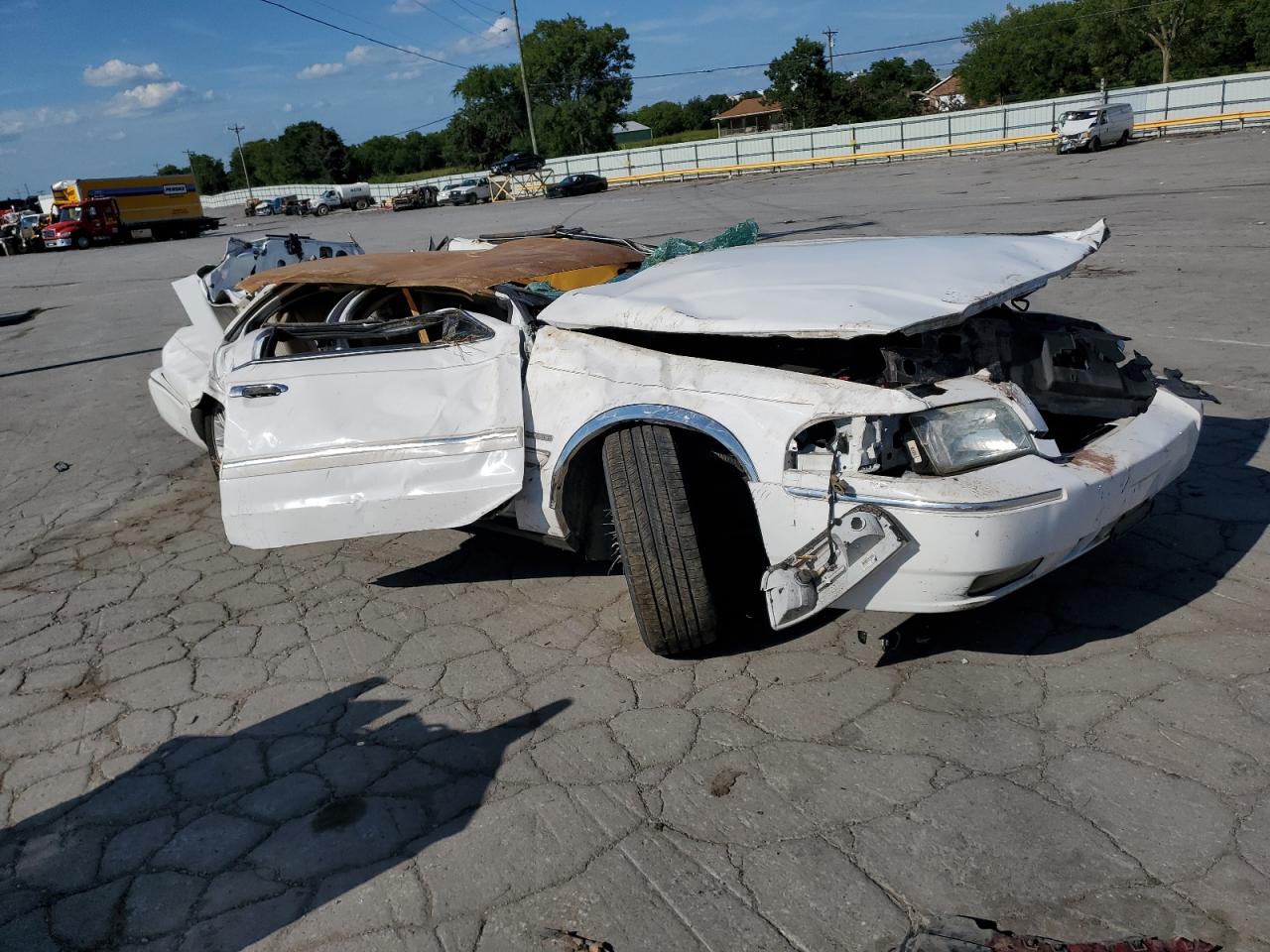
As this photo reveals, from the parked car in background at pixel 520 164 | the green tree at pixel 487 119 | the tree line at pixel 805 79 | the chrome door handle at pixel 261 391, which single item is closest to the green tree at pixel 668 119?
the tree line at pixel 805 79

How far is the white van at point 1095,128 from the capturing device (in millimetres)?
29000

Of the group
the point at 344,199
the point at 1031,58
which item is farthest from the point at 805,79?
the point at 344,199

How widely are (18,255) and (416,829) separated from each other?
45.1 metres

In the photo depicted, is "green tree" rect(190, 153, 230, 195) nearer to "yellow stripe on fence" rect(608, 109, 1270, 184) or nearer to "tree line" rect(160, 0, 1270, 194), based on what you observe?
"tree line" rect(160, 0, 1270, 194)

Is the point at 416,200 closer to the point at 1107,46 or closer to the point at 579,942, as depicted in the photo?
the point at 1107,46

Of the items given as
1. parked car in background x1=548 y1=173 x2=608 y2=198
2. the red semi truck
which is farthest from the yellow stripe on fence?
the red semi truck

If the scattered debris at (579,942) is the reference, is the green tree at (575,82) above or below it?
above

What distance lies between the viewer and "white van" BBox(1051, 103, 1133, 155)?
95.1ft

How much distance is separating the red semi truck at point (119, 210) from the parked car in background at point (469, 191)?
11.6 metres

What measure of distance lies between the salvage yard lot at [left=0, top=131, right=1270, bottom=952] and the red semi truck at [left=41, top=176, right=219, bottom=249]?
42152 mm

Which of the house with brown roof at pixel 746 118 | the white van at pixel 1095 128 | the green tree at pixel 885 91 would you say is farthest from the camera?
the house with brown roof at pixel 746 118

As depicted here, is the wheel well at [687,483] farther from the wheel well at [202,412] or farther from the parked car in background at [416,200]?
the parked car in background at [416,200]

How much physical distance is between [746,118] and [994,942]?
104 metres

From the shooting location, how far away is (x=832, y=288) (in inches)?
134
